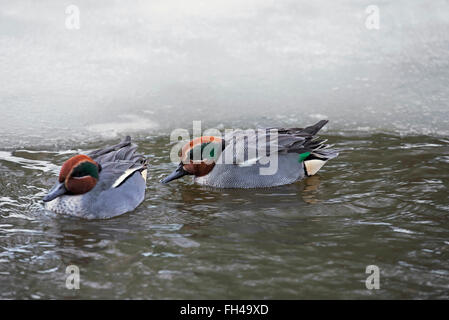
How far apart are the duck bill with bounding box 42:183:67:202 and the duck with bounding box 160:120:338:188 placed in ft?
4.02

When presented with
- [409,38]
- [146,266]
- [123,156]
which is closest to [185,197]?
[123,156]

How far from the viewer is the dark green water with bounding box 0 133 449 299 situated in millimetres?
4094

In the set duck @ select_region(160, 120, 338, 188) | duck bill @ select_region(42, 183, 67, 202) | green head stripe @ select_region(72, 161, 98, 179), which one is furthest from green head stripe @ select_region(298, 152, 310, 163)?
duck bill @ select_region(42, 183, 67, 202)

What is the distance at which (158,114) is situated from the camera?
332 inches

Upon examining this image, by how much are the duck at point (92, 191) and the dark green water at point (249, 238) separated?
0.11 meters

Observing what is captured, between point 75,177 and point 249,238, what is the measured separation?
1.79m

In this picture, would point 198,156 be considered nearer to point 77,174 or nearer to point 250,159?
point 250,159

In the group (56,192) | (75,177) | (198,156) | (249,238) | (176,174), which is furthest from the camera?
(198,156)

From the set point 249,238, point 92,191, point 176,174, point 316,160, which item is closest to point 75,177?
point 92,191

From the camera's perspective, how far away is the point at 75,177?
5605 mm

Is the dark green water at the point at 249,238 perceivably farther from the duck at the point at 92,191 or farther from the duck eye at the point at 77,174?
the duck eye at the point at 77,174

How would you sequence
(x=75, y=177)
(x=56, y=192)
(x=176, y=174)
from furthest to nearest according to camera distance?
(x=176, y=174)
(x=75, y=177)
(x=56, y=192)
